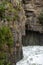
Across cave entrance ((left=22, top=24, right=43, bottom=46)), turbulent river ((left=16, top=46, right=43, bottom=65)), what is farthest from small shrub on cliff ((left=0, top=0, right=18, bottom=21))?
cave entrance ((left=22, top=24, right=43, bottom=46))

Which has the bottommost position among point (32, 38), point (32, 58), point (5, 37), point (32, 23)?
point (32, 38)

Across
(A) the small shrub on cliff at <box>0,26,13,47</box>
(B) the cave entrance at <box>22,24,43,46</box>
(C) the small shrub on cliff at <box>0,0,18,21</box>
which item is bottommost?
(B) the cave entrance at <box>22,24,43,46</box>

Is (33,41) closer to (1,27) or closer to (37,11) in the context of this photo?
(37,11)

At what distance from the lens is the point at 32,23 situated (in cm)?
1421

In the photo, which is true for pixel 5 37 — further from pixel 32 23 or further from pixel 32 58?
pixel 32 23

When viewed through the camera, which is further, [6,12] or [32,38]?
[32,38]

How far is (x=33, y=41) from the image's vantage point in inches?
546

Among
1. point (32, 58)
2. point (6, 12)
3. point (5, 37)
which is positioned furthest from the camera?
point (32, 58)

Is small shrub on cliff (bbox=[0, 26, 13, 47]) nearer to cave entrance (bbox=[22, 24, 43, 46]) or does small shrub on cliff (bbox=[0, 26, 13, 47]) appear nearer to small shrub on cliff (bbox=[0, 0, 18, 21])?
small shrub on cliff (bbox=[0, 0, 18, 21])

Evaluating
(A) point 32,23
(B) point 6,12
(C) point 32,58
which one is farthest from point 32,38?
(B) point 6,12

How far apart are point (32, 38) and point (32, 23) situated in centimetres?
100

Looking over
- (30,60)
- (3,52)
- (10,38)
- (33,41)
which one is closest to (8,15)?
(10,38)

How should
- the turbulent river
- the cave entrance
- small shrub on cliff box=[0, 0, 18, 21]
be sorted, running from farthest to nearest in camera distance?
the cave entrance < the turbulent river < small shrub on cliff box=[0, 0, 18, 21]

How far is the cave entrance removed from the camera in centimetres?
1383
